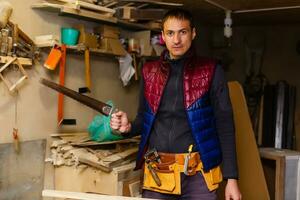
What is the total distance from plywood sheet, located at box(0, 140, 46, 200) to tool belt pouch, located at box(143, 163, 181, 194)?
0.89m

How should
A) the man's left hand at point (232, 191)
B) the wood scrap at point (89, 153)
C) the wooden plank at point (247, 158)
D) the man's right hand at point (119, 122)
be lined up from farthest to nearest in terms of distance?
the wooden plank at point (247, 158) < the wood scrap at point (89, 153) < the man's right hand at point (119, 122) < the man's left hand at point (232, 191)

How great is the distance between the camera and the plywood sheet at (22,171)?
2357 mm

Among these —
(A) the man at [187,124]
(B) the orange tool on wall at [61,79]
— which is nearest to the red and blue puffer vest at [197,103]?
(A) the man at [187,124]

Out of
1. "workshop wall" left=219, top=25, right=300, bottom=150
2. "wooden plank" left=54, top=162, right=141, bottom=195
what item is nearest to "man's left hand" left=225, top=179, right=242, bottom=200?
"wooden plank" left=54, top=162, right=141, bottom=195

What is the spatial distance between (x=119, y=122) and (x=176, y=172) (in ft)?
1.19

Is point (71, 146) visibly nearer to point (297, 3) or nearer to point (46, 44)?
point (46, 44)

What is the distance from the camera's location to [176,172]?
6.25 feet

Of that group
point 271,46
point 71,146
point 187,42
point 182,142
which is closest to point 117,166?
point 71,146

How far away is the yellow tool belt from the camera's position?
189 centimetres

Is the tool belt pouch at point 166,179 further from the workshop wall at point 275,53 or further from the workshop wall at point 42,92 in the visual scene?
the workshop wall at point 275,53

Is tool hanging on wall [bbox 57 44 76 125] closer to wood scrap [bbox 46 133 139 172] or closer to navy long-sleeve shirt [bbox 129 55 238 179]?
wood scrap [bbox 46 133 139 172]

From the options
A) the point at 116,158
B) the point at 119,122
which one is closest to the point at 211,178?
the point at 119,122

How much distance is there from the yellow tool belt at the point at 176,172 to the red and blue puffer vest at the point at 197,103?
4cm

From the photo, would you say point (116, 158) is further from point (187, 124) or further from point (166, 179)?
point (187, 124)
